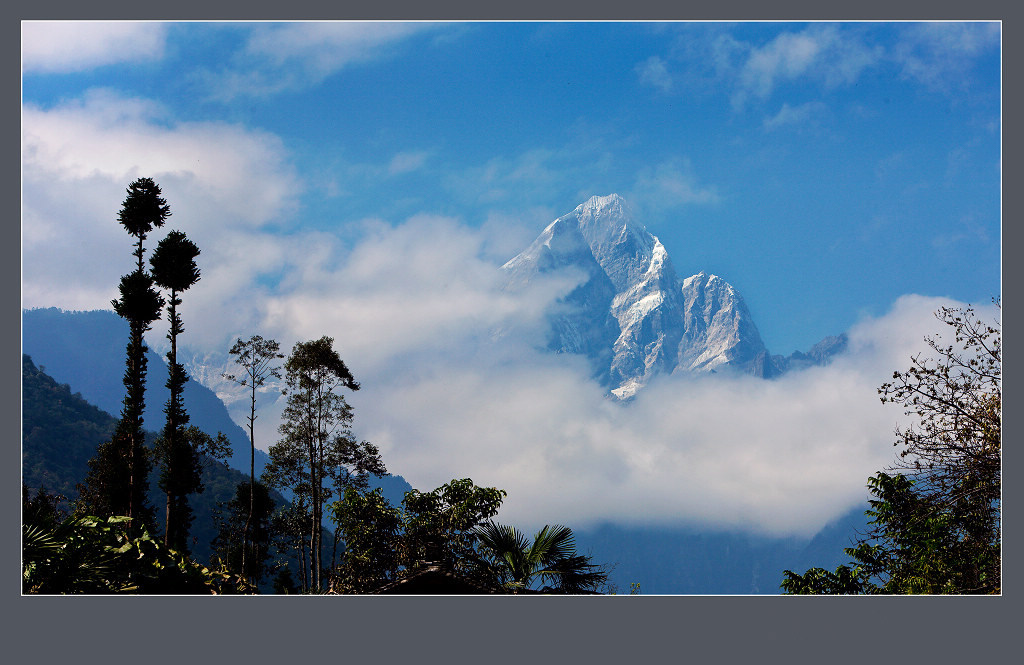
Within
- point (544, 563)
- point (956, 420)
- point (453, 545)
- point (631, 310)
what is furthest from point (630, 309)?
point (544, 563)

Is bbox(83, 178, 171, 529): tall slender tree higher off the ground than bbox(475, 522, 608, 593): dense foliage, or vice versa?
bbox(83, 178, 171, 529): tall slender tree

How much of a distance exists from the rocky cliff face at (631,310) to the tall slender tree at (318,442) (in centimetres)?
11402

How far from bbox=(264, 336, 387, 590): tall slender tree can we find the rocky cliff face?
114 metres

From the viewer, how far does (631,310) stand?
145m

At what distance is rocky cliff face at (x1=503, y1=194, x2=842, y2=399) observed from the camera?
138875 millimetres

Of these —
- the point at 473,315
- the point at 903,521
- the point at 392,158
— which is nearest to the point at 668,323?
the point at 473,315

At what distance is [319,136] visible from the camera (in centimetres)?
1789

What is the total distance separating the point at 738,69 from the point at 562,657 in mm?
18577

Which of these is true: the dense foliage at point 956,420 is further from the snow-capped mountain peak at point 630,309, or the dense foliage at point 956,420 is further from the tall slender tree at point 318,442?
the snow-capped mountain peak at point 630,309

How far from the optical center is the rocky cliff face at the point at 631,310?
456 feet

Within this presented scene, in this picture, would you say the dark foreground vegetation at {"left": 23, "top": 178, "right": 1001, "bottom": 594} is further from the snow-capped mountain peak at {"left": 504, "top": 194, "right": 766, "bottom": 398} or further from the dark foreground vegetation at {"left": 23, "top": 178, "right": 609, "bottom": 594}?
the snow-capped mountain peak at {"left": 504, "top": 194, "right": 766, "bottom": 398}

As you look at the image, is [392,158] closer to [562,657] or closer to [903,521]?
[903,521]

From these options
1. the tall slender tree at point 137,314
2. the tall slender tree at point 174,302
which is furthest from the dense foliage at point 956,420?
the tall slender tree at point 174,302

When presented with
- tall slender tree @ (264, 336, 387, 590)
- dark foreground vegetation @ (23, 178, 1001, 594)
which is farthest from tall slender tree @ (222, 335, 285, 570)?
tall slender tree @ (264, 336, 387, 590)
